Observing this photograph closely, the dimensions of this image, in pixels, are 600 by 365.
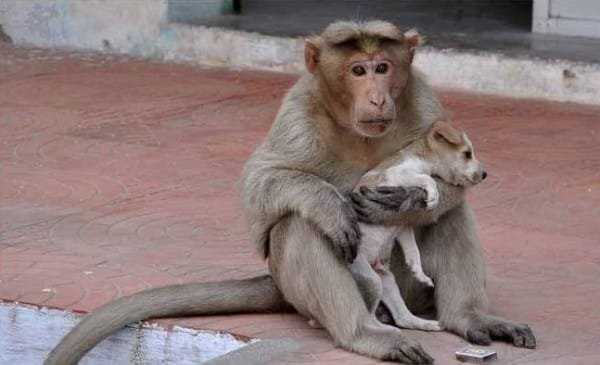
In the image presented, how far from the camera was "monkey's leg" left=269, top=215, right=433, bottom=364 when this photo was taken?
5.07 m

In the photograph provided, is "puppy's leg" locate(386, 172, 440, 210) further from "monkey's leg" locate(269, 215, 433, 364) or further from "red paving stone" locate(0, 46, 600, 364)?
"red paving stone" locate(0, 46, 600, 364)

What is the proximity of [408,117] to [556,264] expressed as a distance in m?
1.47

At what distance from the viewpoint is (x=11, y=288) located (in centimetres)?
610

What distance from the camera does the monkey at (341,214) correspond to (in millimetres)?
5062

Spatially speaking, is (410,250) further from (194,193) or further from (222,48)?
(222,48)

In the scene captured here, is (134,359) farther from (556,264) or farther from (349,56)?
(556,264)

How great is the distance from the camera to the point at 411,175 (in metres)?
5.18

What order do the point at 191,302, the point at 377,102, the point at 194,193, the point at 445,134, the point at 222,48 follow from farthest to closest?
1. the point at 222,48
2. the point at 194,193
3. the point at 191,302
4. the point at 445,134
5. the point at 377,102

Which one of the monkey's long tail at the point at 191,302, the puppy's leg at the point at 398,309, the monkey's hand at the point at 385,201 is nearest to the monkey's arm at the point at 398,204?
the monkey's hand at the point at 385,201

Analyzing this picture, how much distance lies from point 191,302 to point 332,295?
64 cm

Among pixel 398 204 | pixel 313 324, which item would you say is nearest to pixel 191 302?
pixel 313 324

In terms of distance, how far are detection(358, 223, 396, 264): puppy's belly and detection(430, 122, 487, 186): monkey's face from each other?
0.89ft

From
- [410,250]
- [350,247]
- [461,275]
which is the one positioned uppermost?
[350,247]

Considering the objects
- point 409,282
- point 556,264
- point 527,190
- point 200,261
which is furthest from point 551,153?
point 409,282
